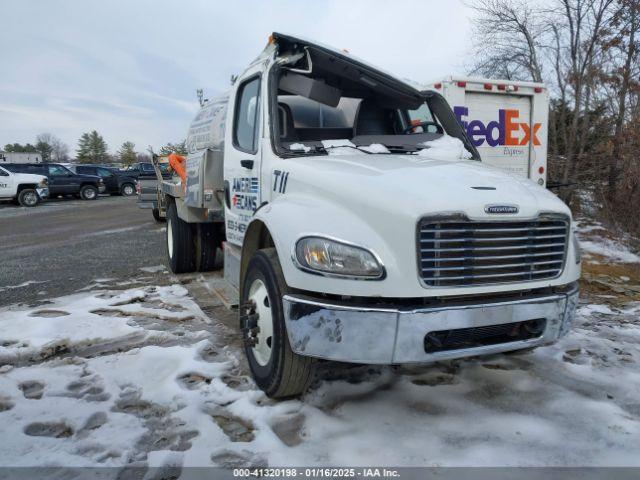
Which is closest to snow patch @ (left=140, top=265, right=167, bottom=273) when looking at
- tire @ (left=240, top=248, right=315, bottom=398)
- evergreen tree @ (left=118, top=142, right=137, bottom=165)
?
tire @ (left=240, top=248, right=315, bottom=398)

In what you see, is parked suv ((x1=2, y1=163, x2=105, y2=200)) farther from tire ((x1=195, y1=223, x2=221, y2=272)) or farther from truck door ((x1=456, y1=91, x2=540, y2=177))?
truck door ((x1=456, y1=91, x2=540, y2=177))

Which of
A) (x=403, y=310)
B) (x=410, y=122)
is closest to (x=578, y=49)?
(x=410, y=122)

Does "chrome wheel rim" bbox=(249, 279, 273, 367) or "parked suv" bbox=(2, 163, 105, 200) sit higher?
"parked suv" bbox=(2, 163, 105, 200)

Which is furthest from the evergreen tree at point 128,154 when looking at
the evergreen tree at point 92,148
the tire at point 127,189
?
the tire at point 127,189

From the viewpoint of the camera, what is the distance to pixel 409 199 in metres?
2.72

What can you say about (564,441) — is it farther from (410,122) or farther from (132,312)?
(132,312)

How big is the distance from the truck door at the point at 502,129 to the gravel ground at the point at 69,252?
18.2ft

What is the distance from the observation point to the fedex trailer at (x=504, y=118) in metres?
7.90

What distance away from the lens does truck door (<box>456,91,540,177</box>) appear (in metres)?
8.09

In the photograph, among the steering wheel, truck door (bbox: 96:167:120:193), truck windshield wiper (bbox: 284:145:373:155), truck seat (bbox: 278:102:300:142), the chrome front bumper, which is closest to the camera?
the chrome front bumper

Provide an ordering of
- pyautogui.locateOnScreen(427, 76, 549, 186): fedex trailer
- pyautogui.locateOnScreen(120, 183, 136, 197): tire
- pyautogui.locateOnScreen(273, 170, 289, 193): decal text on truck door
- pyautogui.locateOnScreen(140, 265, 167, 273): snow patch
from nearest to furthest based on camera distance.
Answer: pyautogui.locateOnScreen(273, 170, 289, 193): decal text on truck door < pyautogui.locateOnScreen(140, 265, 167, 273): snow patch < pyautogui.locateOnScreen(427, 76, 549, 186): fedex trailer < pyautogui.locateOnScreen(120, 183, 136, 197): tire

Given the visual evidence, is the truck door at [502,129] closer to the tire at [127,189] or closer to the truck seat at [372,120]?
the truck seat at [372,120]

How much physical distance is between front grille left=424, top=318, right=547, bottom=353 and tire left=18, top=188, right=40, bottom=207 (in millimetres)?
24116

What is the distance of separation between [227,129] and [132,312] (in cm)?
216
